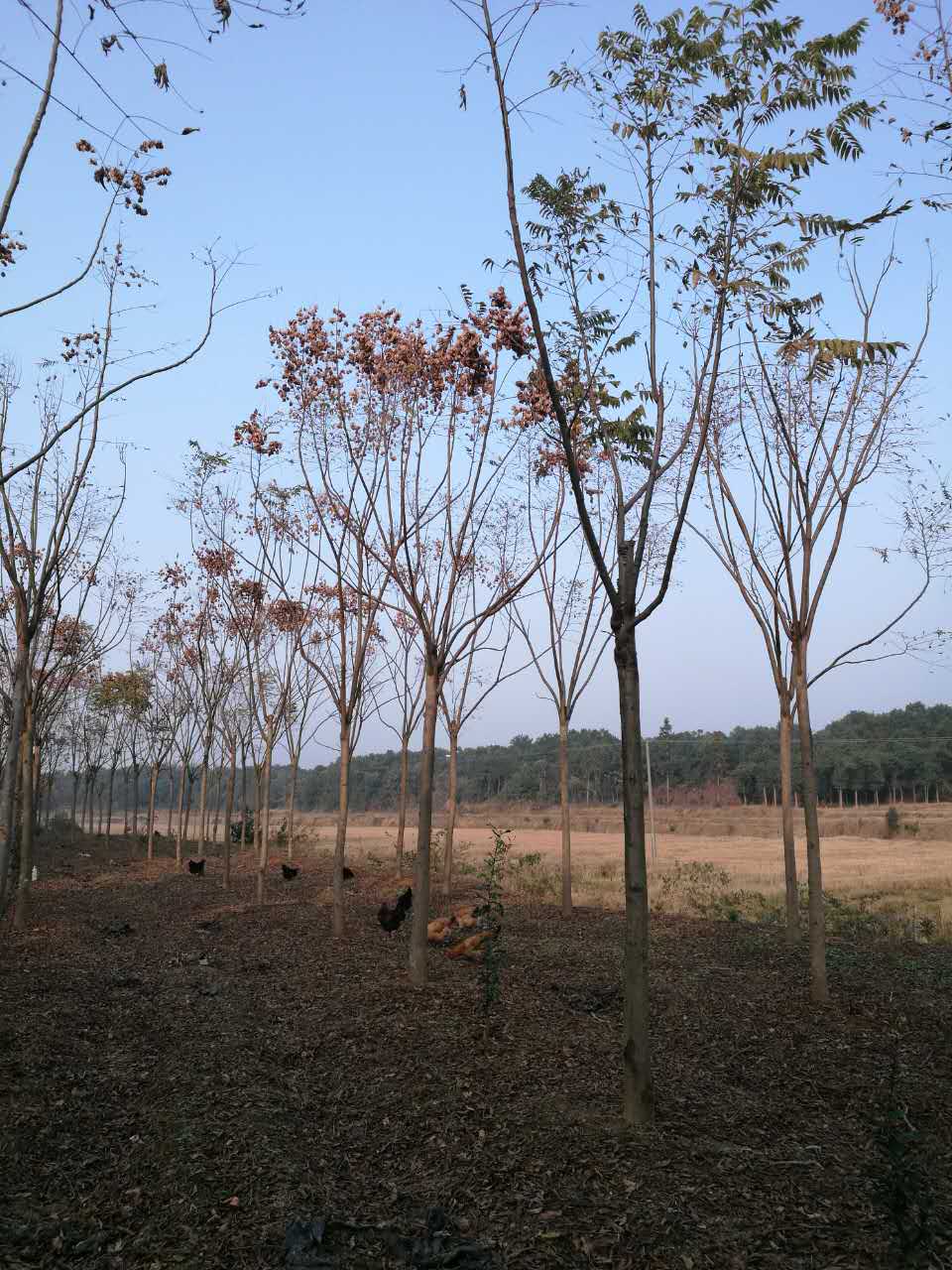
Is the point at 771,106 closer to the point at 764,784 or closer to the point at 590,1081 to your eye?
the point at 590,1081

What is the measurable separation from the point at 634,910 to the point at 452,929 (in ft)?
19.8

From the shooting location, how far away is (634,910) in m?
5.19

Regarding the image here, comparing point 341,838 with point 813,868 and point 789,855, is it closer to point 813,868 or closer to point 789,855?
point 789,855

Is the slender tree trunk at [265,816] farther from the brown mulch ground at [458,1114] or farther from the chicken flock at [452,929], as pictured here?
the brown mulch ground at [458,1114]

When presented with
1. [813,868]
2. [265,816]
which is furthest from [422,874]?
[265,816]

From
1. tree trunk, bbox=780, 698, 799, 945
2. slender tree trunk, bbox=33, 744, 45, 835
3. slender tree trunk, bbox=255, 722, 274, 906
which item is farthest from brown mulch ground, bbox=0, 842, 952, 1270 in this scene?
slender tree trunk, bbox=33, 744, 45, 835

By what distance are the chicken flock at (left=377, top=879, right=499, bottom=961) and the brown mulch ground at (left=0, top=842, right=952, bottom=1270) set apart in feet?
1.22

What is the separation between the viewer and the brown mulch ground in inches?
156

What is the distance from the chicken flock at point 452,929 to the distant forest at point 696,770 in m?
33.6

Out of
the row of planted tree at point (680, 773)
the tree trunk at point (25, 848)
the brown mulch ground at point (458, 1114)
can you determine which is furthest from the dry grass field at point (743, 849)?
the tree trunk at point (25, 848)

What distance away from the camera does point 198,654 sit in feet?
63.1

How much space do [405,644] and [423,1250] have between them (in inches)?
555

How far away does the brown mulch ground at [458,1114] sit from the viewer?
13.0 feet

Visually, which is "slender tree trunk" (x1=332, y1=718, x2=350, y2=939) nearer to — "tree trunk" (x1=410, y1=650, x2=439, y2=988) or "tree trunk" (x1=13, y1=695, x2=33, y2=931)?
"tree trunk" (x1=410, y1=650, x2=439, y2=988)
